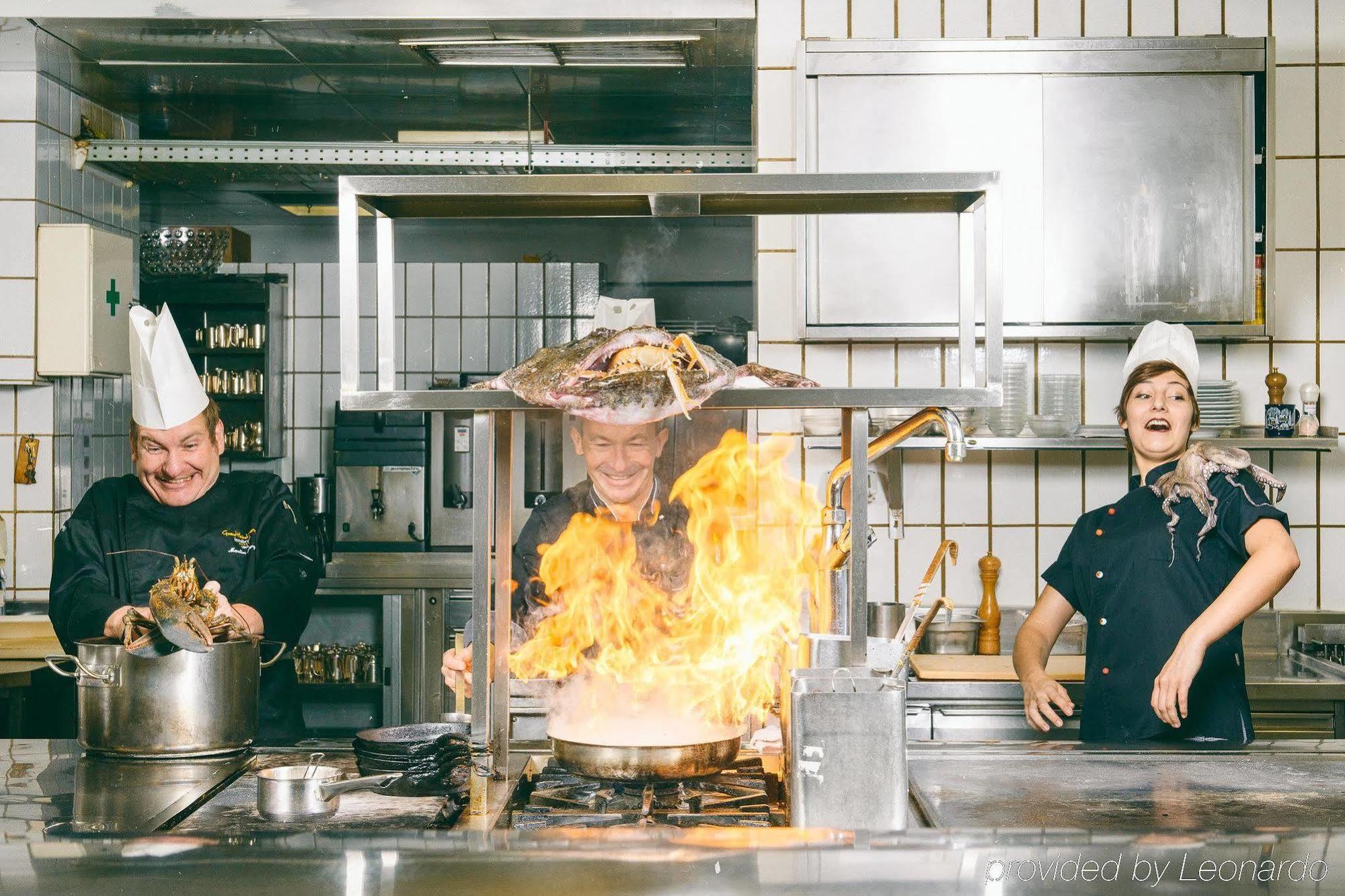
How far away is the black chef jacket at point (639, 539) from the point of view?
8.36ft

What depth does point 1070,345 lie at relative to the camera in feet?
11.9

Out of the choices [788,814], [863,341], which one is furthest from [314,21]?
[788,814]

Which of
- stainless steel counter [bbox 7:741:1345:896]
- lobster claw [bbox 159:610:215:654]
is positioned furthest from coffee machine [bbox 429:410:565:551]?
stainless steel counter [bbox 7:741:1345:896]

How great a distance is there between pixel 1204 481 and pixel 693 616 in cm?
125

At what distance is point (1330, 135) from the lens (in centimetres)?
356

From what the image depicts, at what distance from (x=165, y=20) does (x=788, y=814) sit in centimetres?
333

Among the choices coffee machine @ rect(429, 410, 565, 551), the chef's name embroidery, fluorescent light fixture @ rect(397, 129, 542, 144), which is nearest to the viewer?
the chef's name embroidery

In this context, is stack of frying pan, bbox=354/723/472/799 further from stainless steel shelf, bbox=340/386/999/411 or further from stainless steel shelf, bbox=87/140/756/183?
stainless steel shelf, bbox=87/140/756/183

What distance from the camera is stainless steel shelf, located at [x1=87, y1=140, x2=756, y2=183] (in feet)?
13.5

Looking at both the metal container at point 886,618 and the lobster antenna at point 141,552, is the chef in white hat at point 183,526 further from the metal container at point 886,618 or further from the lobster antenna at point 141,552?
the metal container at point 886,618

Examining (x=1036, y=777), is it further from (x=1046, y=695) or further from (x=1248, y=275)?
(x=1248, y=275)

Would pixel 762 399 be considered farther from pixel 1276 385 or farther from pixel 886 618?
pixel 1276 385

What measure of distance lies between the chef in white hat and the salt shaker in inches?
111

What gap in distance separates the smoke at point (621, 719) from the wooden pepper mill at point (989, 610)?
6.64 feet
